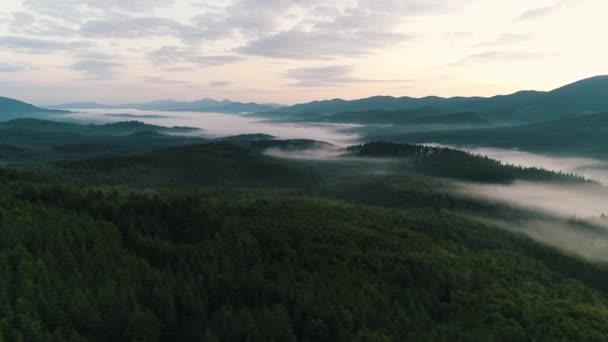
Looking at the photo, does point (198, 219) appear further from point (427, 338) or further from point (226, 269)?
point (427, 338)

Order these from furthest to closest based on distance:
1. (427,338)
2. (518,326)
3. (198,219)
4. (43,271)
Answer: (198,219), (518,326), (427,338), (43,271)

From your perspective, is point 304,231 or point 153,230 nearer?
point 153,230

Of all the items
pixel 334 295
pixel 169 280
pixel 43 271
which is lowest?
pixel 334 295

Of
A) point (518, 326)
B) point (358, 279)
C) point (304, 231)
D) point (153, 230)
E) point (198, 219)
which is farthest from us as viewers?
point (304, 231)

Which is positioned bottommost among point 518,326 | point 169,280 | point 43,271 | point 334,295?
point 518,326

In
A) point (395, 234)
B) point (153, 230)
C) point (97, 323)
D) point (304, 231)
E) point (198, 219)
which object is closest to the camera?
point (97, 323)

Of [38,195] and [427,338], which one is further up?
[38,195]

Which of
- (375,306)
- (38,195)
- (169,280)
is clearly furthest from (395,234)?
(38,195)

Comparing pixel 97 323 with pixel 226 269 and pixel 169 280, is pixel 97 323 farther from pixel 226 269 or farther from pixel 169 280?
pixel 226 269

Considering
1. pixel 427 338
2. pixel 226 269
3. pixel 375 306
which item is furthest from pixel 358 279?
pixel 226 269
